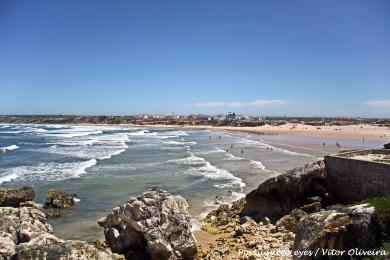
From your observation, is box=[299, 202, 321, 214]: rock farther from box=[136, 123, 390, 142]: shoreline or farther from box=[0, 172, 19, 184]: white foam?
box=[136, 123, 390, 142]: shoreline

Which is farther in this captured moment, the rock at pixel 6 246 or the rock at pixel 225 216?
the rock at pixel 225 216

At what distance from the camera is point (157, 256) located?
12.2 meters

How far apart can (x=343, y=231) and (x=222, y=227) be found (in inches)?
341

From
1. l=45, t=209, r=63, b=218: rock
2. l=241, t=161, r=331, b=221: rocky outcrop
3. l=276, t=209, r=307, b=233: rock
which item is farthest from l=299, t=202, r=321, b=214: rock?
l=45, t=209, r=63, b=218: rock

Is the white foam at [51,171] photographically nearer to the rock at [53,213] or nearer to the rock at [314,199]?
the rock at [53,213]

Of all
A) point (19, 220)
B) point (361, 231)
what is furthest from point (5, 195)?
point (361, 231)

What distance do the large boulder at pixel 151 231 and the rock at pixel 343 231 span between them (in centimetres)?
436

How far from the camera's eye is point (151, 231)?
489 inches

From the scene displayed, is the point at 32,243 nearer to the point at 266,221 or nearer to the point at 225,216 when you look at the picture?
the point at 266,221

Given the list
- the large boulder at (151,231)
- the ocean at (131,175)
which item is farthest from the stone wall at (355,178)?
the large boulder at (151,231)

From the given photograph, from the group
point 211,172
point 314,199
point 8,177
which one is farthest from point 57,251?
point 8,177

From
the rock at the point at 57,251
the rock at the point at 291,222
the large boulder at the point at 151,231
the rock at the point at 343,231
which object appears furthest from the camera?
the rock at the point at 291,222

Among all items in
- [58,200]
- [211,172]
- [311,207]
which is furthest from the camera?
[211,172]

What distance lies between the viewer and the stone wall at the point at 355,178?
14560 mm
